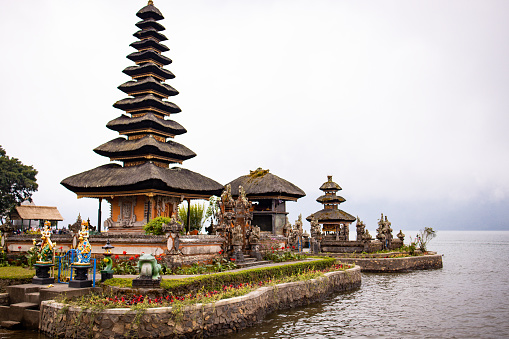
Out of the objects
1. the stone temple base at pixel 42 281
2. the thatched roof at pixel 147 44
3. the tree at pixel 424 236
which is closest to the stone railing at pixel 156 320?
the stone temple base at pixel 42 281

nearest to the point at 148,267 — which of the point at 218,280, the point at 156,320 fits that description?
the point at 156,320

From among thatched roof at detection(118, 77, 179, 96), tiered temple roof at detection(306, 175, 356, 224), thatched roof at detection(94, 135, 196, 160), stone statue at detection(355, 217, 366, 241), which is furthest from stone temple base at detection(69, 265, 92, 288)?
tiered temple roof at detection(306, 175, 356, 224)

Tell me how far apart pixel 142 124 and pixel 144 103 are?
1.99m

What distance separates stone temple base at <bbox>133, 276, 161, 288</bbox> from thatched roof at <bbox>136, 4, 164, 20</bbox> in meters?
27.5

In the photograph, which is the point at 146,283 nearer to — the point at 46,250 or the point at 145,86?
the point at 46,250

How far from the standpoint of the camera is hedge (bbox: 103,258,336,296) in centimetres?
1565

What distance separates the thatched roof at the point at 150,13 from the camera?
1411 inches

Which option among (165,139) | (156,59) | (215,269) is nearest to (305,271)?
(215,269)

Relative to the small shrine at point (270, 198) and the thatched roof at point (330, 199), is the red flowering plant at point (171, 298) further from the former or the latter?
the thatched roof at point (330, 199)

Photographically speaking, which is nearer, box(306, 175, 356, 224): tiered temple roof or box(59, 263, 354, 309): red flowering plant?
box(59, 263, 354, 309): red flowering plant

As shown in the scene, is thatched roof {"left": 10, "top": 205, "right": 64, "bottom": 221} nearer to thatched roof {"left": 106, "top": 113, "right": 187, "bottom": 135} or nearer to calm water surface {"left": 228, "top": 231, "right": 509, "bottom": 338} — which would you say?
thatched roof {"left": 106, "top": 113, "right": 187, "bottom": 135}

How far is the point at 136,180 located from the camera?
27.8 metres

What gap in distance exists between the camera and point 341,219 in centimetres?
5319

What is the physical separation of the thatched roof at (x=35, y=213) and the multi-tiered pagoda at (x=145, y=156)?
2074 cm
